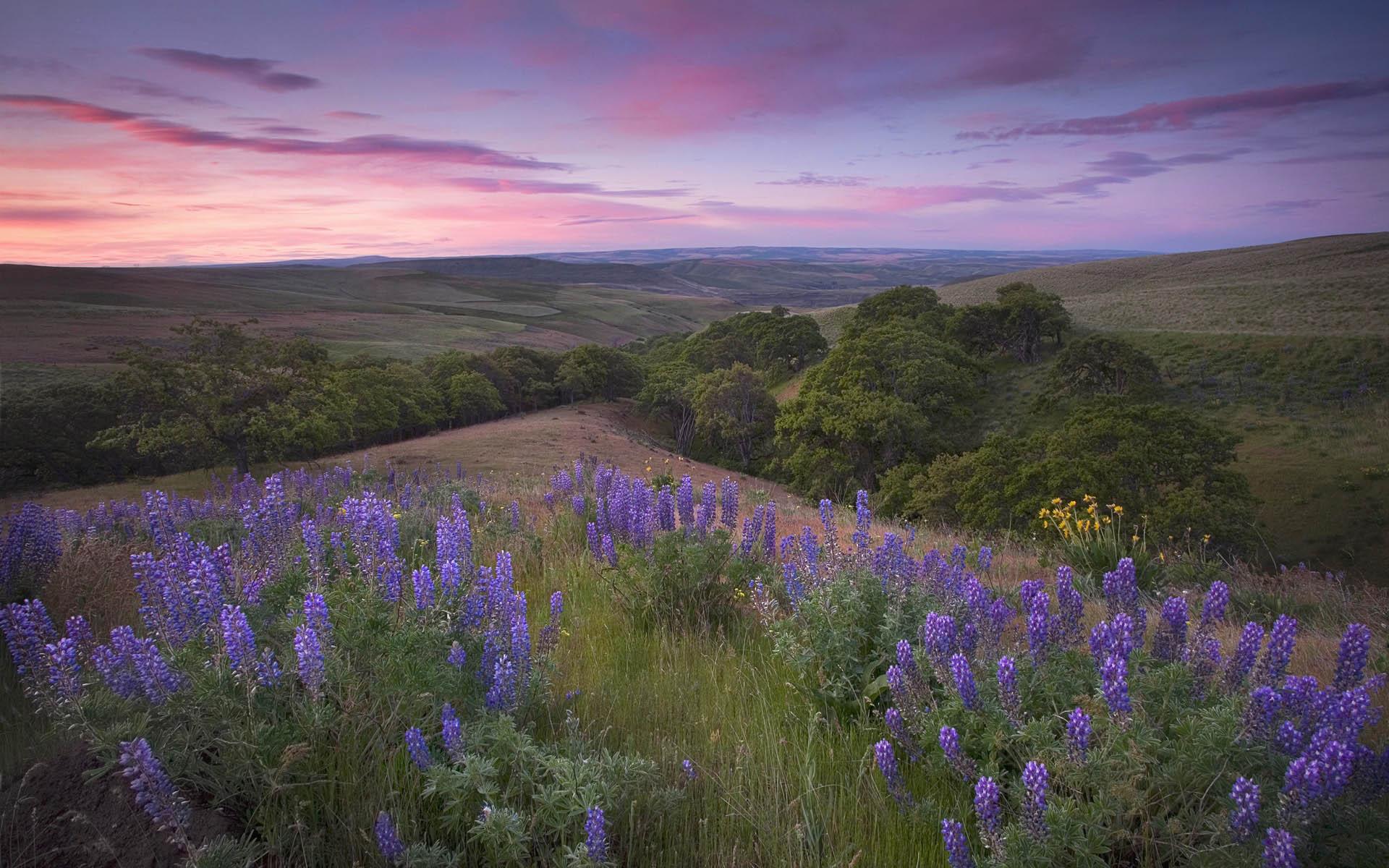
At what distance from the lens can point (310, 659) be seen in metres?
2.48

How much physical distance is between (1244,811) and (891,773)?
108cm

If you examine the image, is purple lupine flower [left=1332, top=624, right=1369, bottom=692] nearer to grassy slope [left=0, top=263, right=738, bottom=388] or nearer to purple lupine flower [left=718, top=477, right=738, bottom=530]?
purple lupine flower [left=718, top=477, right=738, bottom=530]

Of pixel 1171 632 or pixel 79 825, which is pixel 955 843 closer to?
pixel 1171 632

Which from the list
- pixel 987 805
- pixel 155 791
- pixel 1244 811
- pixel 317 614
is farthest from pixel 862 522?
pixel 155 791

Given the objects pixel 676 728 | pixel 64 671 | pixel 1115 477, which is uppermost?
pixel 64 671

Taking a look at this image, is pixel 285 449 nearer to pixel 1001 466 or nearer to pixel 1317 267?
pixel 1001 466

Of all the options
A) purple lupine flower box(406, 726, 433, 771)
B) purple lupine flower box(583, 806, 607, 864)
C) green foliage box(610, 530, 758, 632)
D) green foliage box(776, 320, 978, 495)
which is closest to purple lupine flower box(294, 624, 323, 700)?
purple lupine flower box(406, 726, 433, 771)

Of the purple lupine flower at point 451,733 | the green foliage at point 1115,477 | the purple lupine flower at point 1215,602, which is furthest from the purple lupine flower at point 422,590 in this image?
the green foliage at point 1115,477

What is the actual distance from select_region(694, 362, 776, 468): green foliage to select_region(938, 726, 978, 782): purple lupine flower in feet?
174

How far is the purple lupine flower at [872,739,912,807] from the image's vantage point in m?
2.55

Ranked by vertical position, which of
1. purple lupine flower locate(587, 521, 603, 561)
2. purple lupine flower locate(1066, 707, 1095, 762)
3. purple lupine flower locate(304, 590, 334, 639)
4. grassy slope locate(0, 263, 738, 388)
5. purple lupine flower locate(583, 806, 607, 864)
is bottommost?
purple lupine flower locate(587, 521, 603, 561)

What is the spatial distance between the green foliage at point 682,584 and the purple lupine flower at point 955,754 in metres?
2.29

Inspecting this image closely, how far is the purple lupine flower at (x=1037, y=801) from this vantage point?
2.04 metres

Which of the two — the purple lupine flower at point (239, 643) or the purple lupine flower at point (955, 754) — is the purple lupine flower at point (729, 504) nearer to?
the purple lupine flower at point (955, 754)
